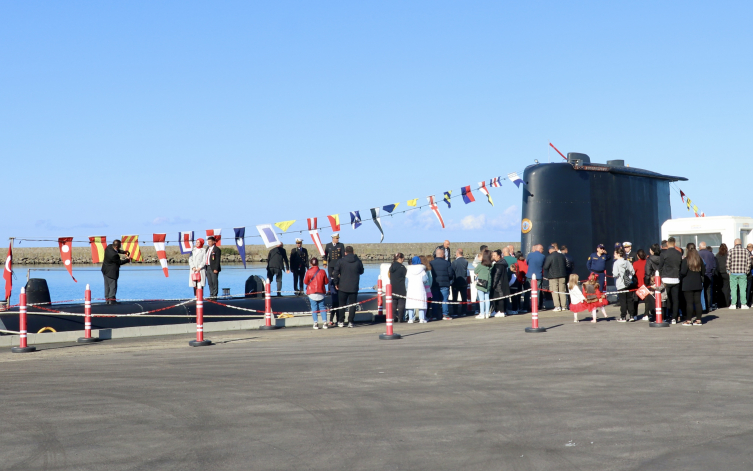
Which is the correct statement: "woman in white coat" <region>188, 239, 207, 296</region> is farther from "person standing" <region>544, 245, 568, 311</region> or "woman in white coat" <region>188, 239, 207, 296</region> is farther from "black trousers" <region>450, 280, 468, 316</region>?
"person standing" <region>544, 245, 568, 311</region>

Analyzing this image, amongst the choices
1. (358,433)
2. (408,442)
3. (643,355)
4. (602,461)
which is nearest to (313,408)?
(358,433)

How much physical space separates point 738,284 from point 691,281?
15.2 feet

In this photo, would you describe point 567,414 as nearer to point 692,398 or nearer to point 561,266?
point 692,398

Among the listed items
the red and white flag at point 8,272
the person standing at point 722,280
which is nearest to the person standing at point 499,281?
the person standing at point 722,280

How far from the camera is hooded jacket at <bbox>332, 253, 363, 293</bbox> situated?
55.4ft

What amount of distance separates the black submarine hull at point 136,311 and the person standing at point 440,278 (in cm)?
277

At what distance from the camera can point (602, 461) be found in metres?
5.66

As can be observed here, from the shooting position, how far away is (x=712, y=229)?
2223 centimetres

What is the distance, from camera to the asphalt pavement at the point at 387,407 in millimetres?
5801

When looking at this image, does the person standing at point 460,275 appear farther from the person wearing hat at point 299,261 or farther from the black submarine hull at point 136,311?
the person wearing hat at point 299,261

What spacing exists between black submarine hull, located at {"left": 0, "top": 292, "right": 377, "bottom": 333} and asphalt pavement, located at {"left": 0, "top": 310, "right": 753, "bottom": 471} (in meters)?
3.19

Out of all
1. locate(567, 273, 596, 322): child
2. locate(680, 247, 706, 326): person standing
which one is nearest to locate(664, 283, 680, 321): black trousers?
locate(680, 247, 706, 326): person standing

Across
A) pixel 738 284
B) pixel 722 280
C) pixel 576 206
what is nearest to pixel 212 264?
pixel 576 206

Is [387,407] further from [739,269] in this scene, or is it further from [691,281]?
[739,269]
